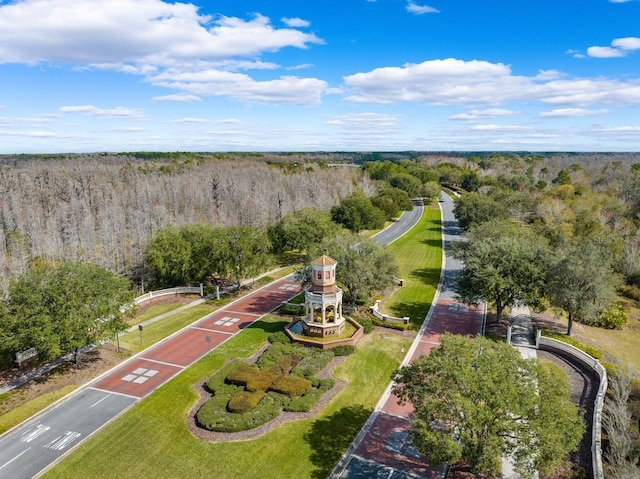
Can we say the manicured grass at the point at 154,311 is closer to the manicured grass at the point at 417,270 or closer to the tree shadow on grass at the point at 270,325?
the tree shadow on grass at the point at 270,325

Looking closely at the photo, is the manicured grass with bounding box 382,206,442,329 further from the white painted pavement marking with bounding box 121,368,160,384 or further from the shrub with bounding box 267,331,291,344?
the white painted pavement marking with bounding box 121,368,160,384

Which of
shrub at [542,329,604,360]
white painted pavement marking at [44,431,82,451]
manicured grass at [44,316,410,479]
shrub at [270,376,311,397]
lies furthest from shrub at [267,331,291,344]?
shrub at [542,329,604,360]

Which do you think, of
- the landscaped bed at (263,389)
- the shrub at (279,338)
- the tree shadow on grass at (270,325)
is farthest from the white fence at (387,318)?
the shrub at (279,338)

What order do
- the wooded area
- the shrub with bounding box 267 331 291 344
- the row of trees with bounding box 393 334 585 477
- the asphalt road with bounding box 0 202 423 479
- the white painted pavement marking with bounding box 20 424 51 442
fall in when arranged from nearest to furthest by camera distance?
the row of trees with bounding box 393 334 585 477 < the asphalt road with bounding box 0 202 423 479 < the white painted pavement marking with bounding box 20 424 51 442 < the shrub with bounding box 267 331 291 344 < the wooded area

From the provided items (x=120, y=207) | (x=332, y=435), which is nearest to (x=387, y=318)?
(x=332, y=435)

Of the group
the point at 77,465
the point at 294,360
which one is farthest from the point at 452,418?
the point at 77,465

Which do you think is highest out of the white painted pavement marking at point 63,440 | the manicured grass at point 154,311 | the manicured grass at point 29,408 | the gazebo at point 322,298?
the gazebo at point 322,298

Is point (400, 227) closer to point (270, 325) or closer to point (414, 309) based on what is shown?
point (414, 309)
